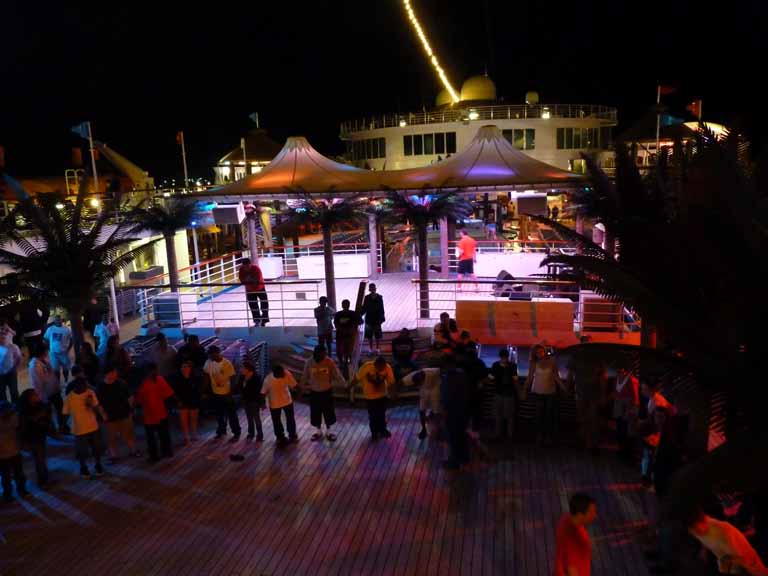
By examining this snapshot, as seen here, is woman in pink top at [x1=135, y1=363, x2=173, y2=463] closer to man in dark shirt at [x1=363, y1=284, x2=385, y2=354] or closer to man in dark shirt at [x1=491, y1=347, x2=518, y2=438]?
man in dark shirt at [x1=363, y1=284, x2=385, y2=354]

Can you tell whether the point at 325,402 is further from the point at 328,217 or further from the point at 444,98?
the point at 444,98

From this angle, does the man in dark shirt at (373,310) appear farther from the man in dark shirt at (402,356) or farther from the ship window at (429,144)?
the ship window at (429,144)

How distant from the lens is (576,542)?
4.30 m

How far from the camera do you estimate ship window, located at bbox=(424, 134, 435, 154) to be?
1441 inches

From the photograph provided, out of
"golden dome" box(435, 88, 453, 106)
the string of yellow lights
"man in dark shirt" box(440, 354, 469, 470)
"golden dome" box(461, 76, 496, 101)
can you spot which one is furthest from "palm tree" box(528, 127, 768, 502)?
"golden dome" box(435, 88, 453, 106)

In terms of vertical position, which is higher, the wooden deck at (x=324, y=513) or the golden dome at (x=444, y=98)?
the golden dome at (x=444, y=98)

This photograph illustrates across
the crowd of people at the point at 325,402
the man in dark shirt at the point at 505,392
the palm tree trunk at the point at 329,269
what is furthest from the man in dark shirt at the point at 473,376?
the palm tree trunk at the point at 329,269

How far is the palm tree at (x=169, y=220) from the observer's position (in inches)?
552

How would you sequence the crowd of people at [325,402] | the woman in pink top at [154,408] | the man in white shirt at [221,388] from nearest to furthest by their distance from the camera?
1. the crowd of people at [325,402]
2. the woman in pink top at [154,408]
3. the man in white shirt at [221,388]

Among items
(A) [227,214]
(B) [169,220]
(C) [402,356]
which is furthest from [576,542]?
(A) [227,214]

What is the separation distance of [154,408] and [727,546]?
271 inches

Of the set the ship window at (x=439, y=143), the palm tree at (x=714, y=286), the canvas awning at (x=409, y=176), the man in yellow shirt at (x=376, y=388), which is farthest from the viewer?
the ship window at (x=439, y=143)

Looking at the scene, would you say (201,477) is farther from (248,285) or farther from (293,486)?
(248,285)

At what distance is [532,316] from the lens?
35.6ft
